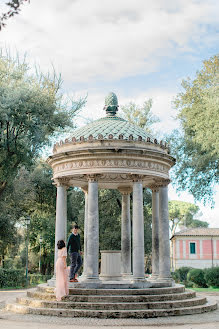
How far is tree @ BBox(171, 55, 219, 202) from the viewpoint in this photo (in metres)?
27.3

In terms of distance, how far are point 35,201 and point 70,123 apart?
9860 millimetres

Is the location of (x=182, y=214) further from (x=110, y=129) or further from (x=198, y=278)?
(x=110, y=129)

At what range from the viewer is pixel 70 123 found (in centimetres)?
3041

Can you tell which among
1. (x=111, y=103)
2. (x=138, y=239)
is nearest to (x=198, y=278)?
(x=111, y=103)

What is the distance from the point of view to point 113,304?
43.6 feet

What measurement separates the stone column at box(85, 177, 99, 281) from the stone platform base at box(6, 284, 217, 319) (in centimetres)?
77

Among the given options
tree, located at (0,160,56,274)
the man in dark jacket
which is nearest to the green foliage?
tree, located at (0,160,56,274)

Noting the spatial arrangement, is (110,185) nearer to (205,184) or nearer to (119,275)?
(119,275)

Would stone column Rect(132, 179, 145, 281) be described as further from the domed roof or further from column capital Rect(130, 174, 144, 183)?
the domed roof

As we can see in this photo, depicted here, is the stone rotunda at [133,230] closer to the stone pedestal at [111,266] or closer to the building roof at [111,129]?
the building roof at [111,129]

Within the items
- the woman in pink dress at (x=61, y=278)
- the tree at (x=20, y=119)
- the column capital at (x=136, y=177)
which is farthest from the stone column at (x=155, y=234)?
the tree at (x=20, y=119)

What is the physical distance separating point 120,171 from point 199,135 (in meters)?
13.6

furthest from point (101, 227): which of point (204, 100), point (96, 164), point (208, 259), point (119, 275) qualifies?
point (208, 259)

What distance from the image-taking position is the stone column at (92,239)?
15.2 metres
